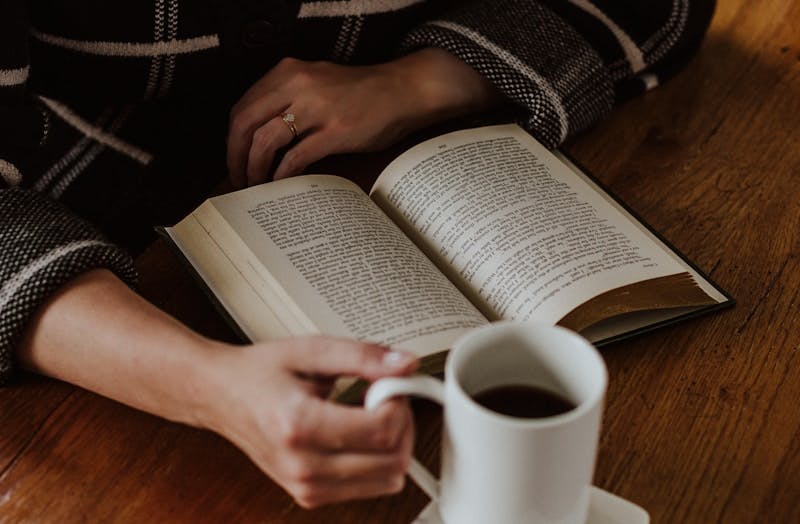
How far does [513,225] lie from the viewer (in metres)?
0.79

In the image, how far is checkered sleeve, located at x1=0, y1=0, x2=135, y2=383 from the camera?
691 mm

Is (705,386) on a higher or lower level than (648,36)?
lower

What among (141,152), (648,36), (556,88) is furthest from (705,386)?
(141,152)

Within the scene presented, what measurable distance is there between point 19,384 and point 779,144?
0.79 m

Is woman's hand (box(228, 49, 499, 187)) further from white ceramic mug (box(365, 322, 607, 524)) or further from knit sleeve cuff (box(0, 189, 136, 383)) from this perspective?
white ceramic mug (box(365, 322, 607, 524))

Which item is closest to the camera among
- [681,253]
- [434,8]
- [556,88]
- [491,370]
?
[491,370]

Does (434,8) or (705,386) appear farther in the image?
(434,8)

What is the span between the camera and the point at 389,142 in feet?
3.21

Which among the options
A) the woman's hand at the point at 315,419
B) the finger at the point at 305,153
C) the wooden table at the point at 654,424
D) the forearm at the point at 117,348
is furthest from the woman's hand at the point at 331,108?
the woman's hand at the point at 315,419

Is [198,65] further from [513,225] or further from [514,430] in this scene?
[514,430]

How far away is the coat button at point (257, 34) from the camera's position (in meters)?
0.92

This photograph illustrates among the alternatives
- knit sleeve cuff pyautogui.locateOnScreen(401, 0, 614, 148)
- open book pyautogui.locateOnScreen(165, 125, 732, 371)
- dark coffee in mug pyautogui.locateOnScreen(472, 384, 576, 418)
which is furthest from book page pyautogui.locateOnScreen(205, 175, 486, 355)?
knit sleeve cuff pyautogui.locateOnScreen(401, 0, 614, 148)

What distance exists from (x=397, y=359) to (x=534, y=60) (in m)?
0.50

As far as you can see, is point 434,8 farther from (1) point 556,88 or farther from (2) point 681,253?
(2) point 681,253
